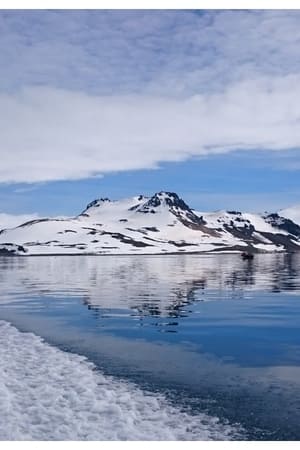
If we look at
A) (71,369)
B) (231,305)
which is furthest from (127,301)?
Result: (71,369)

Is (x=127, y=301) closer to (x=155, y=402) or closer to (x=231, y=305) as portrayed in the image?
(x=231, y=305)

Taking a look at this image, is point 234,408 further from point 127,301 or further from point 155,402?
point 127,301

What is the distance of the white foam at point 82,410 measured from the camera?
1226 cm

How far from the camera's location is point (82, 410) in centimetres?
1378

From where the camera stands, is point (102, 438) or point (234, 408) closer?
point (102, 438)

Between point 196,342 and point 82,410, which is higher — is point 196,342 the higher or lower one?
the higher one

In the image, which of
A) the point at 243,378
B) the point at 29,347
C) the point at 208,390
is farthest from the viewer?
the point at 29,347

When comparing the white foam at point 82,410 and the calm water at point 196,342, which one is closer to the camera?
the white foam at point 82,410

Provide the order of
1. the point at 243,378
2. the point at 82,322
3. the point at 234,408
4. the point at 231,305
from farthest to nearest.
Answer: the point at 231,305 → the point at 82,322 → the point at 243,378 → the point at 234,408

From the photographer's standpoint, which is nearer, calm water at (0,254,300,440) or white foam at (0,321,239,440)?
white foam at (0,321,239,440)

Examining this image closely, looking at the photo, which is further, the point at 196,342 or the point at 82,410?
the point at 196,342

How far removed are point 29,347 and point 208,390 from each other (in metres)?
8.77

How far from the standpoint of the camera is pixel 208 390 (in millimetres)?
15570

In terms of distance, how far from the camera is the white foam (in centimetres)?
1226
